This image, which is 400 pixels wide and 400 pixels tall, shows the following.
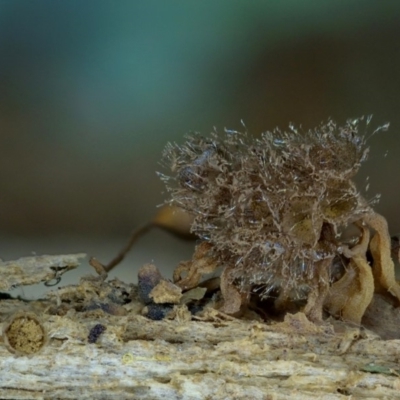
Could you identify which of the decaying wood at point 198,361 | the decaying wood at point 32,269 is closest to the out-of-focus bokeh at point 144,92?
the decaying wood at point 32,269

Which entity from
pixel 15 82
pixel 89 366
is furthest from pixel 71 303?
pixel 15 82

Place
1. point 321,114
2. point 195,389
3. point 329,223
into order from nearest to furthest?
Answer: point 195,389
point 329,223
point 321,114

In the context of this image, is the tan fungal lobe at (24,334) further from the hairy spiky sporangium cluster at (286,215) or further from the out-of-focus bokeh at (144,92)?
the out-of-focus bokeh at (144,92)

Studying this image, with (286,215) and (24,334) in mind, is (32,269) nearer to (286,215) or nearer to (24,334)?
(24,334)

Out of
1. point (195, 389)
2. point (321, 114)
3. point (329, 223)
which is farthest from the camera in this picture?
point (321, 114)

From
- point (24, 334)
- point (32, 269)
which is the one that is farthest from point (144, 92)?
point (24, 334)

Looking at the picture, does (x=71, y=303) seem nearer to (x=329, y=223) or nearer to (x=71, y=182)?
(x=329, y=223)
